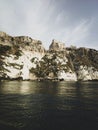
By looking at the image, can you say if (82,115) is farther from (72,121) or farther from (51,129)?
(51,129)

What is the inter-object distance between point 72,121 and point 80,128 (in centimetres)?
424

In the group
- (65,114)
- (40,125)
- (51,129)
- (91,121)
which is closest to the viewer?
(51,129)

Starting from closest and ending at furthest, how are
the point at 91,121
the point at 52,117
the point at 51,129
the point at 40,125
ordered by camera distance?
the point at 51,129
the point at 40,125
the point at 91,121
the point at 52,117

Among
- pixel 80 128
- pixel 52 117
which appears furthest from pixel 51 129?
pixel 52 117

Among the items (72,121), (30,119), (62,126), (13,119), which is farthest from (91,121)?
(13,119)

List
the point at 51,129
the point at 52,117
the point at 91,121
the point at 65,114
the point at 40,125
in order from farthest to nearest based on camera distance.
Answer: the point at 65,114 < the point at 52,117 < the point at 91,121 < the point at 40,125 < the point at 51,129

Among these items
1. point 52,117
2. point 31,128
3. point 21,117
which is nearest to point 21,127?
point 31,128

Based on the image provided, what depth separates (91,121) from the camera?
33906 millimetres

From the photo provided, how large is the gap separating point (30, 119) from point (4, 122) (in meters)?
4.68

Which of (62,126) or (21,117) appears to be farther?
(21,117)

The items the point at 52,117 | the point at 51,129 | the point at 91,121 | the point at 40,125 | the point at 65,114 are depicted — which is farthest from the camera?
the point at 65,114

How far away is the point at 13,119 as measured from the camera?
34.5 metres

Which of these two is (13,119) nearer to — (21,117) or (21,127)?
(21,117)

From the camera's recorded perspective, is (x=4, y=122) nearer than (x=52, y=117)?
Yes
